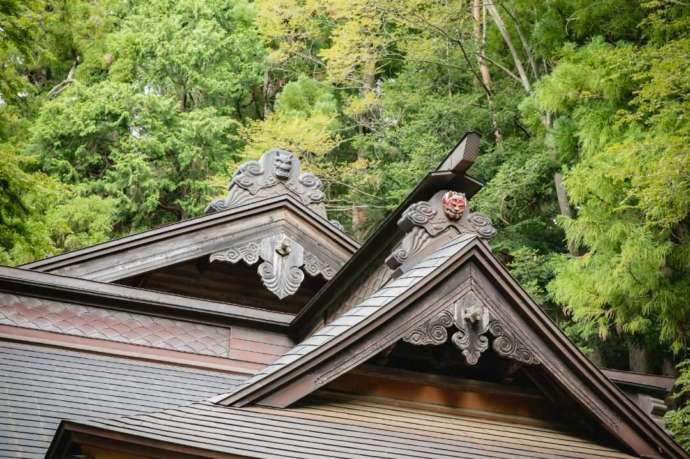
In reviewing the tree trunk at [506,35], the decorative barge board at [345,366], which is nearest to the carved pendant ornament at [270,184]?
the decorative barge board at [345,366]

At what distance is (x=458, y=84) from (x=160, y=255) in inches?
634

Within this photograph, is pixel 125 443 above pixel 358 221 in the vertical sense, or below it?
below

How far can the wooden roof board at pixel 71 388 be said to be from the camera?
19.0 feet

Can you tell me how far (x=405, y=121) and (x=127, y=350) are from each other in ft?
52.3

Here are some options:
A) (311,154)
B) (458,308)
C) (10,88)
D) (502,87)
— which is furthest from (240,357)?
(502,87)

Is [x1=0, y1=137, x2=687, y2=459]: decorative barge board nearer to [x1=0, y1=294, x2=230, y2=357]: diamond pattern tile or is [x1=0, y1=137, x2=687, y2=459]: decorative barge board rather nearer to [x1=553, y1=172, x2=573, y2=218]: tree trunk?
[x1=0, y1=294, x2=230, y2=357]: diamond pattern tile

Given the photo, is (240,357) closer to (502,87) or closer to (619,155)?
(619,155)

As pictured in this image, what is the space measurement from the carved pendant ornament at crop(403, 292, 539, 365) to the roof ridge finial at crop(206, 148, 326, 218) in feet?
12.4

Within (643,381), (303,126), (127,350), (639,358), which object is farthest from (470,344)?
(303,126)

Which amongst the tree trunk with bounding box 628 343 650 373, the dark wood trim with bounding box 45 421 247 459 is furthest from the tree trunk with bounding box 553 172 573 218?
the dark wood trim with bounding box 45 421 247 459

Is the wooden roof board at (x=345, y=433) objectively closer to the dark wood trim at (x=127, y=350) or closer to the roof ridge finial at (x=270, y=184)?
the dark wood trim at (x=127, y=350)

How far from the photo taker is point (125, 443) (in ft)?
15.1

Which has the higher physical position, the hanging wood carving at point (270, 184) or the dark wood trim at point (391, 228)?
the hanging wood carving at point (270, 184)

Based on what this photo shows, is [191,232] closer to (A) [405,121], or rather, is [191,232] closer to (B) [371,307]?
(B) [371,307]
